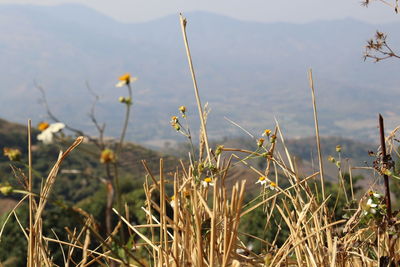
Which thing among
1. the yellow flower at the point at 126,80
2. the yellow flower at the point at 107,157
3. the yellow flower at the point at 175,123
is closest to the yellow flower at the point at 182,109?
the yellow flower at the point at 175,123

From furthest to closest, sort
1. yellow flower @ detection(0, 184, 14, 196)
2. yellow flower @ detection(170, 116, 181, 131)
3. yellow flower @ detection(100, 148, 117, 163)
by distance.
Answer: yellow flower @ detection(170, 116, 181, 131), yellow flower @ detection(0, 184, 14, 196), yellow flower @ detection(100, 148, 117, 163)

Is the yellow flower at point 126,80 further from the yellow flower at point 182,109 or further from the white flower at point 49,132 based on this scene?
the yellow flower at point 182,109

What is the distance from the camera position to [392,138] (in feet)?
4.05

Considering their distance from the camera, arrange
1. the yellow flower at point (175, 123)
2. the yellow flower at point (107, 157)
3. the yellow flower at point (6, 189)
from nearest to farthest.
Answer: the yellow flower at point (107, 157) < the yellow flower at point (6, 189) < the yellow flower at point (175, 123)

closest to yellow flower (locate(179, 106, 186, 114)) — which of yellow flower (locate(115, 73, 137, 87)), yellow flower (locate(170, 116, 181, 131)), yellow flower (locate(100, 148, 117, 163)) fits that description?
yellow flower (locate(170, 116, 181, 131))

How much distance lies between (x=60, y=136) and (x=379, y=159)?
851mm

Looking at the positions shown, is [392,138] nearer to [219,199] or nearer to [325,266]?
[325,266]

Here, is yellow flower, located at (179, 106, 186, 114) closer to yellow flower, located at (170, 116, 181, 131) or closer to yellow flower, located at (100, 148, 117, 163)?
yellow flower, located at (170, 116, 181, 131)

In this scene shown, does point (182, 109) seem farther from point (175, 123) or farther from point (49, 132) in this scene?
point (49, 132)

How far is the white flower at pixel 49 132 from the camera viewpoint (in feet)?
1.92

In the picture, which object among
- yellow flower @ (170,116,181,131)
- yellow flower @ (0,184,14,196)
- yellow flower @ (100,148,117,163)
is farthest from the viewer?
yellow flower @ (170,116,181,131)

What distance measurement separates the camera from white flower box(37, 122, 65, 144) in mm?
584

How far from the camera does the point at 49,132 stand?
605mm

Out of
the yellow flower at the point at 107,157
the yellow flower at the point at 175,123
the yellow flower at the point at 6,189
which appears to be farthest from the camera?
the yellow flower at the point at 175,123
